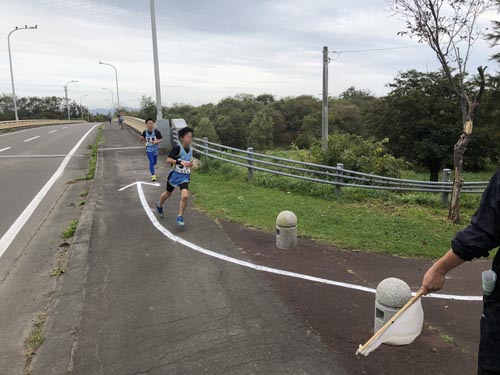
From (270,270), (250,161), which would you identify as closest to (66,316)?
(270,270)

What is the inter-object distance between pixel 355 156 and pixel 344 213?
14.9 ft

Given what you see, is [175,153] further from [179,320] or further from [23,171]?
[23,171]

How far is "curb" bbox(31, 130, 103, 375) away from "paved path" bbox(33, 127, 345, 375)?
0.09ft

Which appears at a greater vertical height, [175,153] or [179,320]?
[175,153]

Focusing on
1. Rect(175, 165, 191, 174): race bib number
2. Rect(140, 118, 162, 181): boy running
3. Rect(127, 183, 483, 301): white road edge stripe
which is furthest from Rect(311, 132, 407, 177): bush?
Rect(127, 183, 483, 301): white road edge stripe

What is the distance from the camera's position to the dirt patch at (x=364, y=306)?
11.1 feet

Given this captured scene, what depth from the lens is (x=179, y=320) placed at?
161 inches

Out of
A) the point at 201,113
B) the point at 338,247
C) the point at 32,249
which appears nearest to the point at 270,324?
the point at 338,247

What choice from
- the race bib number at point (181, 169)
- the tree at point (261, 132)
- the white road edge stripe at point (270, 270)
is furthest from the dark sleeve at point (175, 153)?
the tree at point (261, 132)

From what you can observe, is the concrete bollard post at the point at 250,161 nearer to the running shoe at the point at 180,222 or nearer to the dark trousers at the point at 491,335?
the running shoe at the point at 180,222

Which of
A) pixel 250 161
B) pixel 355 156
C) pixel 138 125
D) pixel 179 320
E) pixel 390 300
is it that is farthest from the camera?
pixel 138 125

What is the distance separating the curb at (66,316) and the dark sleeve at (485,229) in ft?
10.3

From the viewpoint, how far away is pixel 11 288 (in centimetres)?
497

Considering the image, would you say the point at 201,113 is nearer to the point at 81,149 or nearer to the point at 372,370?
the point at 81,149
